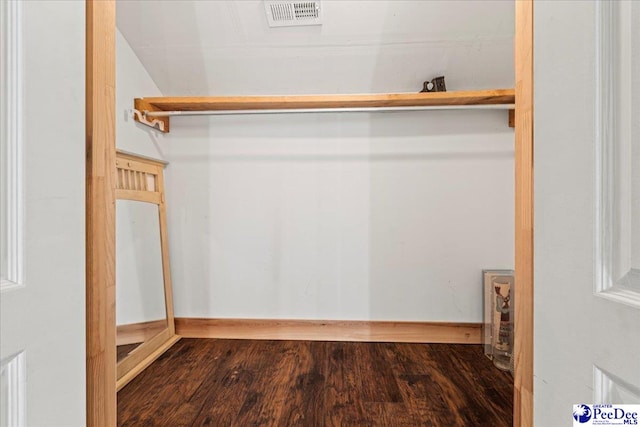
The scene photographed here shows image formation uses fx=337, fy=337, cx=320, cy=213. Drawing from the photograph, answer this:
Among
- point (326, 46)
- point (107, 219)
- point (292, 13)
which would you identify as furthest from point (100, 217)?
point (326, 46)

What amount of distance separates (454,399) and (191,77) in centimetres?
228

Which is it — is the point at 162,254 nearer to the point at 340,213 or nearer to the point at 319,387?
the point at 340,213

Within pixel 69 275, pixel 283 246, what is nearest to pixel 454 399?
pixel 283 246

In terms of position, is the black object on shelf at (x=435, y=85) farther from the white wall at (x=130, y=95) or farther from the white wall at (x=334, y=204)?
the white wall at (x=130, y=95)

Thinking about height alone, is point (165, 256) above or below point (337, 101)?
below

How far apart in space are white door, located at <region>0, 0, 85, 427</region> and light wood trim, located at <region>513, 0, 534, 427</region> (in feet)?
2.81

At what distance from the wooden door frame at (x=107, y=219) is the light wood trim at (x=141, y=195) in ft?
3.99

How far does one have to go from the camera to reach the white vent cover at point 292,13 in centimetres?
173

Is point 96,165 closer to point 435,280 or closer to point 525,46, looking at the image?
point 525,46

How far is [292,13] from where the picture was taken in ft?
5.84

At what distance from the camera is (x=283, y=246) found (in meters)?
2.26
